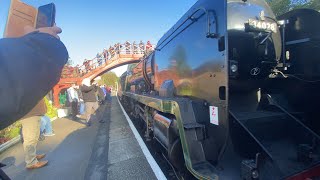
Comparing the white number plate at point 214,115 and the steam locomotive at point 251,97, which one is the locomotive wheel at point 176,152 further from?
the white number plate at point 214,115

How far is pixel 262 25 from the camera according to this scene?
3562 millimetres

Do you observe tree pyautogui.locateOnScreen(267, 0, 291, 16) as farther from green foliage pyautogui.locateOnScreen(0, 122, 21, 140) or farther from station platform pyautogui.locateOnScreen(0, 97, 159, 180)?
green foliage pyautogui.locateOnScreen(0, 122, 21, 140)

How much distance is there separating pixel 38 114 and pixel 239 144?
4601 mm

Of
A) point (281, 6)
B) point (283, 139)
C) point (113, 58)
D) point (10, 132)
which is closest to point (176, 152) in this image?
point (283, 139)

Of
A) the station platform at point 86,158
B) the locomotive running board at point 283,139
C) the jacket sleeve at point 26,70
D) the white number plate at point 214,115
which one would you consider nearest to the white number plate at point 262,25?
the locomotive running board at point 283,139

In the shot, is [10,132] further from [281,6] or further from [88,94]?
[281,6]

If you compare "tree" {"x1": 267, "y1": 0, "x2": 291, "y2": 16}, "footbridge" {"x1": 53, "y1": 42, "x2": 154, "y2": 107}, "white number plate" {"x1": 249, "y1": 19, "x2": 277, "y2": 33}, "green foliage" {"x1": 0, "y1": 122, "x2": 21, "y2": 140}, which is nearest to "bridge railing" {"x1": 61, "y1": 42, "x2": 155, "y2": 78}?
"footbridge" {"x1": 53, "y1": 42, "x2": 154, "y2": 107}

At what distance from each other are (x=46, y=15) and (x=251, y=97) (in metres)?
3.17

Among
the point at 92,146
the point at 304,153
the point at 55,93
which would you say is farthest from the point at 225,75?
the point at 55,93

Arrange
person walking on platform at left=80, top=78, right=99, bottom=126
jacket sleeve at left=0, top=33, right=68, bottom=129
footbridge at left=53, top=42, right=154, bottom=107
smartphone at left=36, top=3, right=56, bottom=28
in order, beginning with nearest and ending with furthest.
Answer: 1. jacket sleeve at left=0, top=33, right=68, bottom=129
2. smartphone at left=36, top=3, right=56, bottom=28
3. person walking on platform at left=80, top=78, right=99, bottom=126
4. footbridge at left=53, top=42, right=154, bottom=107

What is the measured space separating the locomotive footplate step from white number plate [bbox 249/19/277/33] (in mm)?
1130

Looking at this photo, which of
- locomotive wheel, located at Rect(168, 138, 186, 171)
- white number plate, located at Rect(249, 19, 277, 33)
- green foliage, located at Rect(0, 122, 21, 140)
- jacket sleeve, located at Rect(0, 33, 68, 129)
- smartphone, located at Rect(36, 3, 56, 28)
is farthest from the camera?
green foliage, located at Rect(0, 122, 21, 140)

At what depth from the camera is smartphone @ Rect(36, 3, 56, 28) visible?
1.33 meters

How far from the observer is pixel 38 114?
6102mm
